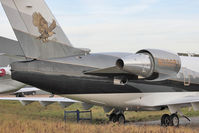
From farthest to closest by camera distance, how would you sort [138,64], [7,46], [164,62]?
[7,46]
[164,62]
[138,64]

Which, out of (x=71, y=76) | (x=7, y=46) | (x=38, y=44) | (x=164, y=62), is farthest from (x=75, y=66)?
(x=7, y=46)

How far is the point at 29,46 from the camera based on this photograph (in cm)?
1403

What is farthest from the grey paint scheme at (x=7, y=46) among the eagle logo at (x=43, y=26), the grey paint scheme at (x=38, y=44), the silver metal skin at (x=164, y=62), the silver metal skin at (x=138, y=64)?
the silver metal skin at (x=138, y=64)

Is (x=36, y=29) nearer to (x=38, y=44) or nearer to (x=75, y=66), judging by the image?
(x=38, y=44)

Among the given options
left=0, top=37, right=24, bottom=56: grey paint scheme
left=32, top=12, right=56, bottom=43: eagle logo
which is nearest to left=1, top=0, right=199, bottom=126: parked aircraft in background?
left=32, top=12, right=56, bottom=43: eagle logo

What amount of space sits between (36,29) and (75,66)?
6.64 ft

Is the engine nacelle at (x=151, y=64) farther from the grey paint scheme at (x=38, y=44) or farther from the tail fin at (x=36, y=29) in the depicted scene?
the tail fin at (x=36, y=29)

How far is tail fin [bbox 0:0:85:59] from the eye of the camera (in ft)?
45.2

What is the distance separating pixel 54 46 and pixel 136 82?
384 cm

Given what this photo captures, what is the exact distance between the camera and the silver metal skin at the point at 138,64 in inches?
539

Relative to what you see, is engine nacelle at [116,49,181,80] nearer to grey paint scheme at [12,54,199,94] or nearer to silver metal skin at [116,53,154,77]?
silver metal skin at [116,53,154,77]

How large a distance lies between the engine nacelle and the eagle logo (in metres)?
2.82

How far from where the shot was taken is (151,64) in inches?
565

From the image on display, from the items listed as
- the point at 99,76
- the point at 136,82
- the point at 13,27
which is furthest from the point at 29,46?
the point at 136,82
